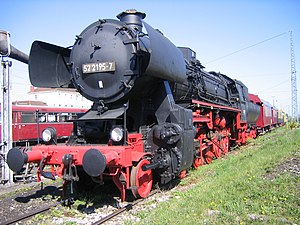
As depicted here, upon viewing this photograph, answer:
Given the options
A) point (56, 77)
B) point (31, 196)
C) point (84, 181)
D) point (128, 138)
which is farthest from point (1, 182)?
point (128, 138)

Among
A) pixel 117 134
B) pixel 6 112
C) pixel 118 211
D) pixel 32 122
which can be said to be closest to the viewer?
pixel 118 211

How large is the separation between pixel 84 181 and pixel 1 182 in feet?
10.2

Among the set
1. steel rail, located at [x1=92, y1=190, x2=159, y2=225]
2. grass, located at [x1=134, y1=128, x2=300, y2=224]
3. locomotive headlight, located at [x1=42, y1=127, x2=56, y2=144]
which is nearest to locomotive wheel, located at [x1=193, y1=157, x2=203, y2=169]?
grass, located at [x1=134, y1=128, x2=300, y2=224]

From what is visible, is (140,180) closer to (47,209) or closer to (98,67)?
(47,209)

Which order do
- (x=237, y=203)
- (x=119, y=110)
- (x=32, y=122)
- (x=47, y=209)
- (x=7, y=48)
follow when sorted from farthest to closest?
(x=32, y=122) < (x=7, y=48) < (x=119, y=110) < (x=47, y=209) < (x=237, y=203)

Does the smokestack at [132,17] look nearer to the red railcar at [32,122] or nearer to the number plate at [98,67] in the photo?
the number plate at [98,67]

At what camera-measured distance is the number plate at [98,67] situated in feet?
18.4

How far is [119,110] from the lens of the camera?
18.7ft

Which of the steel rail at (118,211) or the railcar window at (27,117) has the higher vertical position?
the railcar window at (27,117)

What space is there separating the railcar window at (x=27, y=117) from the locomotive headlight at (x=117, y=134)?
1357cm

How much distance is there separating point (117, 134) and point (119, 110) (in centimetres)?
62

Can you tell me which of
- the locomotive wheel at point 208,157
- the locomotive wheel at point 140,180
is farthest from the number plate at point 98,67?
the locomotive wheel at point 208,157

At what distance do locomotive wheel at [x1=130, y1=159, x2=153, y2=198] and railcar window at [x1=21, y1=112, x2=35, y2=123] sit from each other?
44.0 ft

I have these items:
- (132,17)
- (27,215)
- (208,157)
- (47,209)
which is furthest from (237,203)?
(208,157)
